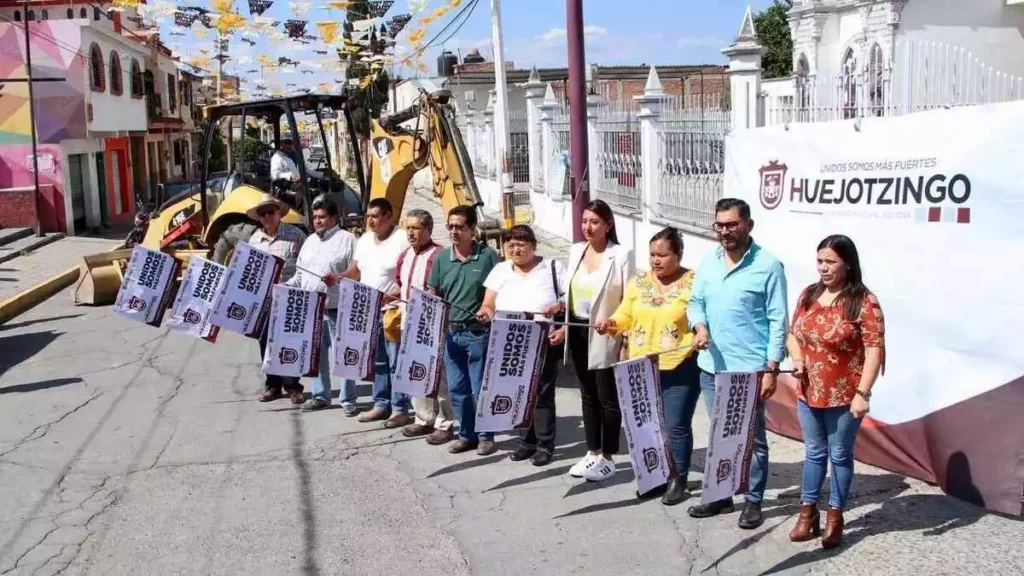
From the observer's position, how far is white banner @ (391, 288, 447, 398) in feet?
22.0

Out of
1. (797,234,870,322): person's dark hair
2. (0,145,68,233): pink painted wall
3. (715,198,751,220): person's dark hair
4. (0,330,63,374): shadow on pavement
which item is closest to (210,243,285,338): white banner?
(0,330,63,374): shadow on pavement

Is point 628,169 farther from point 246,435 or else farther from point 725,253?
point 725,253

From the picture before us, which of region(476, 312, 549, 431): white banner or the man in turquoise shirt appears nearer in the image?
the man in turquoise shirt

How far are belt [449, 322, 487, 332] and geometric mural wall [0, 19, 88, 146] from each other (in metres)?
21.6

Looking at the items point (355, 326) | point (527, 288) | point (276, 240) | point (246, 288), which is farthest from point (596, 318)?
point (276, 240)

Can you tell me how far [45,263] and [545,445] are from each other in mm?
16432

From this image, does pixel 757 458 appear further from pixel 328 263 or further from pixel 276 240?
pixel 276 240

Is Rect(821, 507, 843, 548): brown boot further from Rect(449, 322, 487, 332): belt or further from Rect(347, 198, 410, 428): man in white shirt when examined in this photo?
Rect(347, 198, 410, 428): man in white shirt

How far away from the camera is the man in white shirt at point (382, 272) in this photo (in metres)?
7.48

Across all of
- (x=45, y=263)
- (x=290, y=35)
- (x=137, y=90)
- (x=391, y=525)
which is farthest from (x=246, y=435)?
(x=137, y=90)

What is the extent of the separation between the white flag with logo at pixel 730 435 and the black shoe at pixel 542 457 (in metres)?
1.60

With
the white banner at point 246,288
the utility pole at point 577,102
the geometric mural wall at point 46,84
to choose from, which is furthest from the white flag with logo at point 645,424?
the geometric mural wall at point 46,84

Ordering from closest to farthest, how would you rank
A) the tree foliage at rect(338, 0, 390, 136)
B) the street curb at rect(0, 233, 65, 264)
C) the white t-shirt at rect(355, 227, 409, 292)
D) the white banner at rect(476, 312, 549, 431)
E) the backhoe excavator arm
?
the white banner at rect(476, 312, 549, 431) < the white t-shirt at rect(355, 227, 409, 292) < the backhoe excavator arm < the street curb at rect(0, 233, 65, 264) < the tree foliage at rect(338, 0, 390, 136)

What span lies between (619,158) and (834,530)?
34.5 ft
